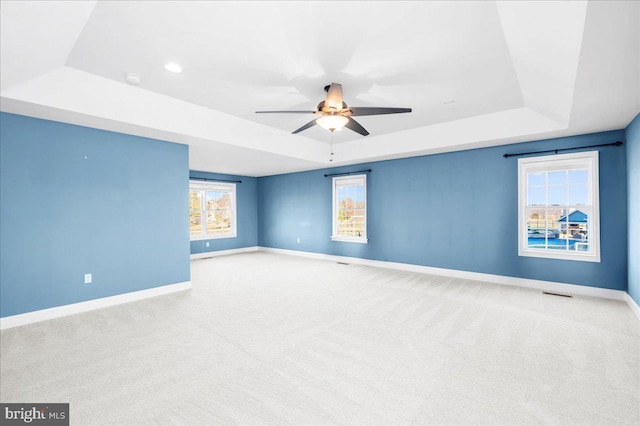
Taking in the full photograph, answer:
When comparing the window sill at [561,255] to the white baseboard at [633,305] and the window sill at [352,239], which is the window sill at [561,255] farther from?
the window sill at [352,239]

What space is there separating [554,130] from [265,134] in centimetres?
465

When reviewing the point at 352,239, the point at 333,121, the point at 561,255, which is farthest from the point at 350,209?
the point at 561,255

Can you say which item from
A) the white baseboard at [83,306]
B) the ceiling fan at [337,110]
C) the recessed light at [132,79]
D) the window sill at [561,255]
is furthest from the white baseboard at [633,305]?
the recessed light at [132,79]

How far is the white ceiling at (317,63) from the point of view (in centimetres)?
214

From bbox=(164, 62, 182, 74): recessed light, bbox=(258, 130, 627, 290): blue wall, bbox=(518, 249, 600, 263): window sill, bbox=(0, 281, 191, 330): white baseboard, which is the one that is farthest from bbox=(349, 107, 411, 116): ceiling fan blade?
bbox=(0, 281, 191, 330): white baseboard

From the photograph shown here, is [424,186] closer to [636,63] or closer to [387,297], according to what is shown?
[387,297]

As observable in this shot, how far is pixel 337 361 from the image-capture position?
2.48m

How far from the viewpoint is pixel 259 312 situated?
3.69 m

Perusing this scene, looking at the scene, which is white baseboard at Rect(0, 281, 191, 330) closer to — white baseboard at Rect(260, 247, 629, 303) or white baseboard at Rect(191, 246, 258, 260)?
white baseboard at Rect(191, 246, 258, 260)

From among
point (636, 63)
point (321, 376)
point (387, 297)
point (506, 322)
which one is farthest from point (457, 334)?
point (636, 63)

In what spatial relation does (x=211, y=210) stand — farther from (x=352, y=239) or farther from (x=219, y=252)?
(x=352, y=239)

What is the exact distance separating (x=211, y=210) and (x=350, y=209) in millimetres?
4117

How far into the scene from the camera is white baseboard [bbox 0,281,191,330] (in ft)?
10.8

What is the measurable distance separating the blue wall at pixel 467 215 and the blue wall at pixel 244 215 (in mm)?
2622
